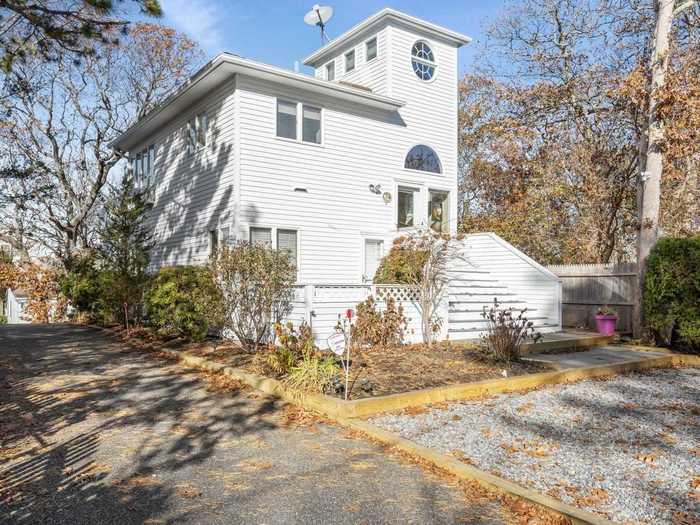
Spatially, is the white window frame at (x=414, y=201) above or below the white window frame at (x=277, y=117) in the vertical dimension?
below

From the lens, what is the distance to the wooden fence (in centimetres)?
1370

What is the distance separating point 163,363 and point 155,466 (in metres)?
4.97

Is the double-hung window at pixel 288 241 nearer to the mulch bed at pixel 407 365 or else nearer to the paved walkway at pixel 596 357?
the mulch bed at pixel 407 365

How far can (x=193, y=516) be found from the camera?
3.32m

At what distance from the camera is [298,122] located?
12945mm

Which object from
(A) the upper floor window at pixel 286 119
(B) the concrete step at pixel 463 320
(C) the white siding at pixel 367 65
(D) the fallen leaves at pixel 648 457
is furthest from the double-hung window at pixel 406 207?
(D) the fallen leaves at pixel 648 457

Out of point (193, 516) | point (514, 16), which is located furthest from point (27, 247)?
point (193, 516)

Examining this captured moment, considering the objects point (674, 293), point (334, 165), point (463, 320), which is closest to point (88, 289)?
point (334, 165)

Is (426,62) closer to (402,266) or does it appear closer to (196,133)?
(196,133)

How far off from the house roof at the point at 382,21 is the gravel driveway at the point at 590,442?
1162 cm

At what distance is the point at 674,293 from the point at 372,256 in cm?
709

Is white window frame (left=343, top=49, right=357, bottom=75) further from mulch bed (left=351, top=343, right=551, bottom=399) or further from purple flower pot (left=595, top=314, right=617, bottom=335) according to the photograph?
mulch bed (left=351, top=343, right=551, bottom=399)

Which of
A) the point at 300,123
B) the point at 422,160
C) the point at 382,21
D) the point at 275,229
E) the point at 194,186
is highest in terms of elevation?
the point at 382,21

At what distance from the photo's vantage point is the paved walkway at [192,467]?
11.1 feet
